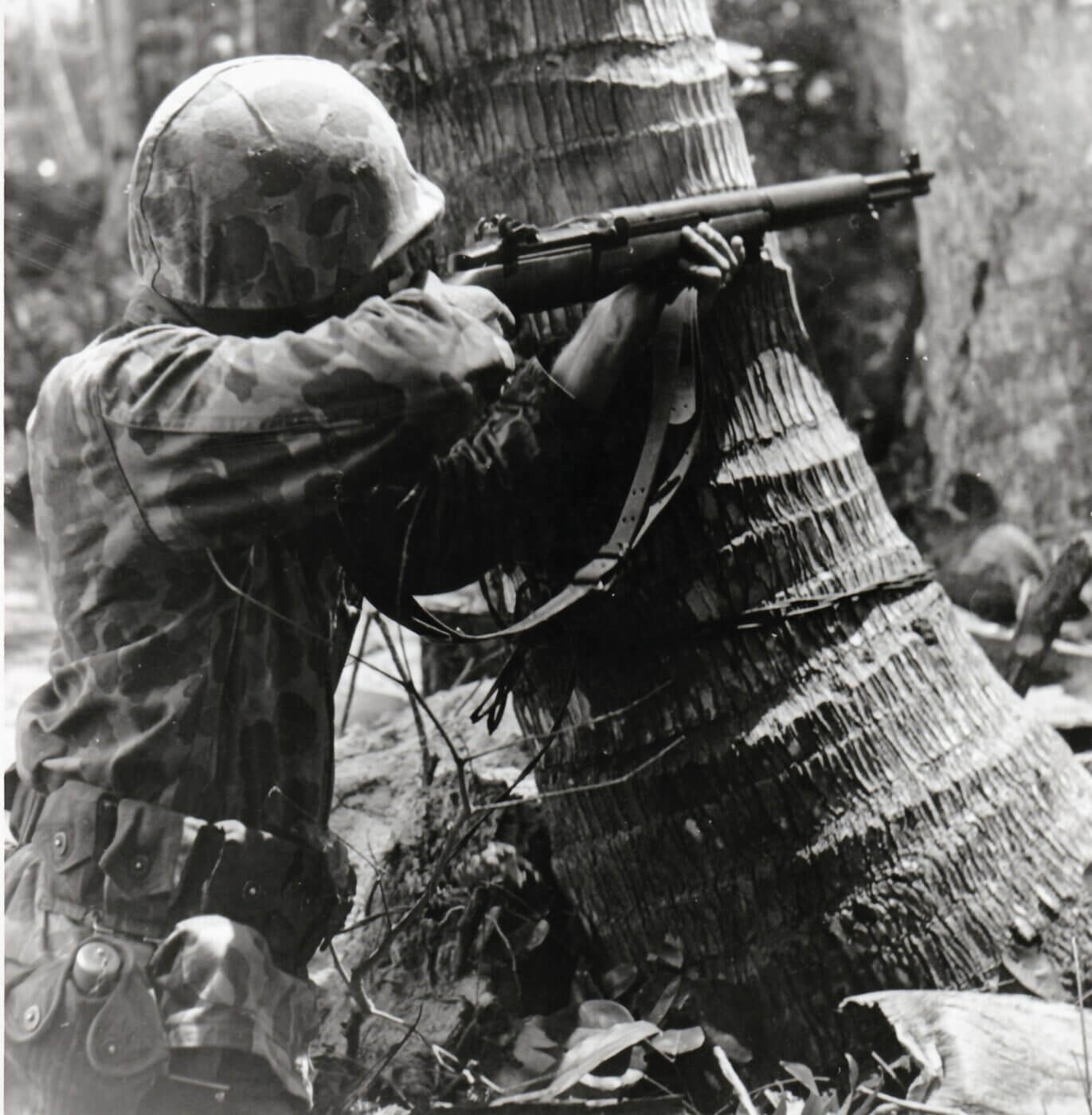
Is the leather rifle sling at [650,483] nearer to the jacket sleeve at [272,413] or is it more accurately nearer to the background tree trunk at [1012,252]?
the jacket sleeve at [272,413]

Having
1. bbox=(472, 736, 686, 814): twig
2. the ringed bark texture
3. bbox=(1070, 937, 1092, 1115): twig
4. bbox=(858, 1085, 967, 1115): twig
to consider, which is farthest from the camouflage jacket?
bbox=(1070, 937, 1092, 1115): twig

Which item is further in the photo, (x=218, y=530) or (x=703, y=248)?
(x=703, y=248)

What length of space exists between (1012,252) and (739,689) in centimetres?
422

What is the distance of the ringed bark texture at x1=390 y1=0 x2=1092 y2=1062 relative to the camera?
3152 millimetres

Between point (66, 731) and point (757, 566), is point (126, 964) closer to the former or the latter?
point (66, 731)

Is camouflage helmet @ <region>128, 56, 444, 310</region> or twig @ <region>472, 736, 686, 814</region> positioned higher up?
camouflage helmet @ <region>128, 56, 444, 310</region>

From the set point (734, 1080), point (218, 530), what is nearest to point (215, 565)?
point (218, 530)

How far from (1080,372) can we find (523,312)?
4349mm

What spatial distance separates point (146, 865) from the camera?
2613 millimetres

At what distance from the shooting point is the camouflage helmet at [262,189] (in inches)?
100

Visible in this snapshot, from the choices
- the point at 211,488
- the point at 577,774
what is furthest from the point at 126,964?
the point at 577,774

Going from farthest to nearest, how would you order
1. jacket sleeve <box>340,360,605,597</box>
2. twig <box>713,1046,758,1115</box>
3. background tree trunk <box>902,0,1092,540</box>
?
background tree trunk <box>902,0,1092,540</box> < jacket sleeve <box>340,360,605,597</box> < twig <box>713,1046,758,1115</box>

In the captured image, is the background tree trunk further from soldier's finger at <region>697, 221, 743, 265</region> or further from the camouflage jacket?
the camouflage jacket

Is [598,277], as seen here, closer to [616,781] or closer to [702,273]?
[702,273]
